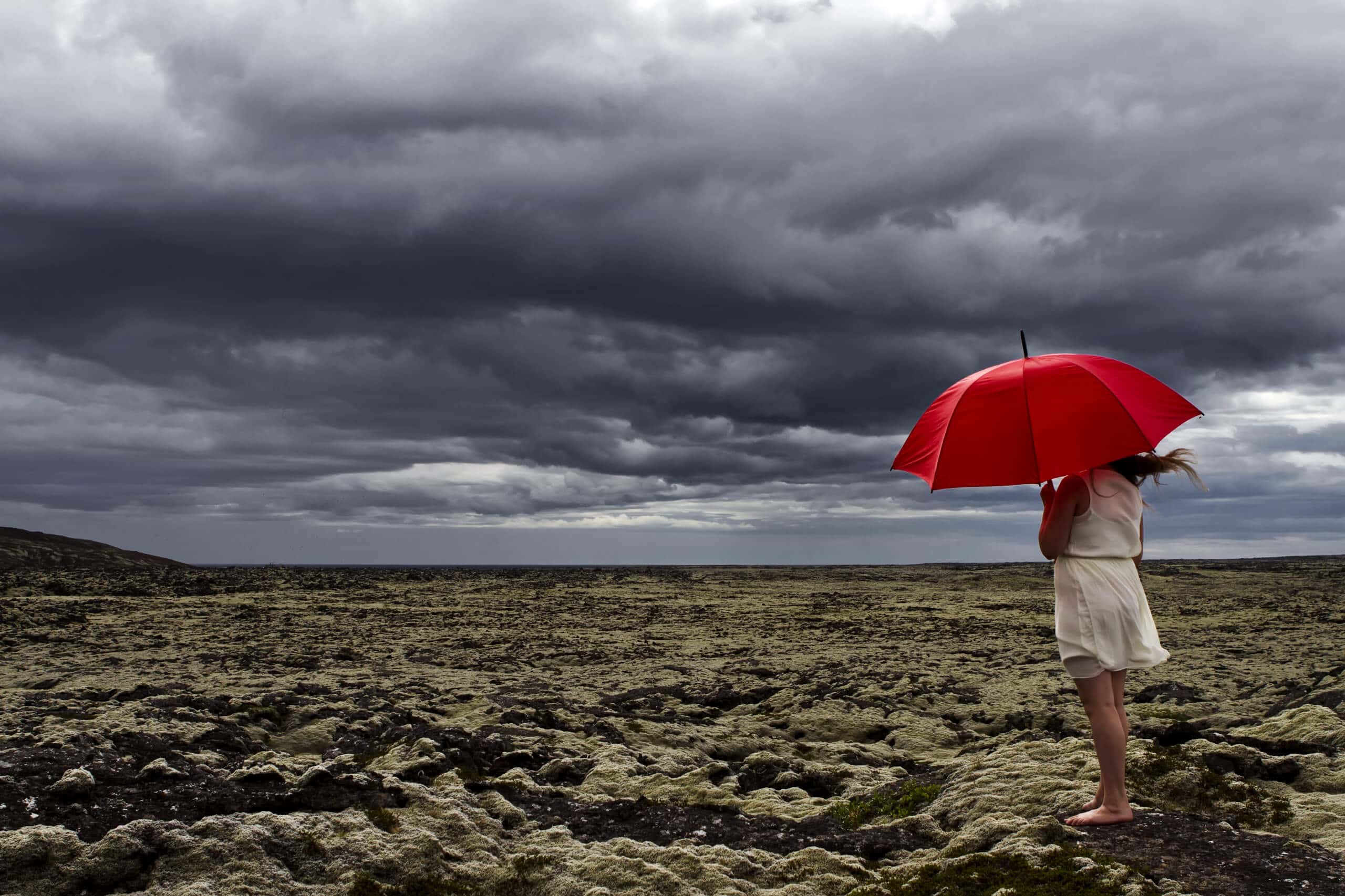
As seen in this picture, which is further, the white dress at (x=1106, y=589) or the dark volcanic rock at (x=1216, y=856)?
the white dress at (x=1106, y=589)

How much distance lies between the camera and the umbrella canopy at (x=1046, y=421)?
3.83 m

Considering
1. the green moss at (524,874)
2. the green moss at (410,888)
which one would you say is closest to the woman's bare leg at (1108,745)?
the green moss at (524,874)

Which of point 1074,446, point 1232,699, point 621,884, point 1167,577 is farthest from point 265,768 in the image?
point 1167,577

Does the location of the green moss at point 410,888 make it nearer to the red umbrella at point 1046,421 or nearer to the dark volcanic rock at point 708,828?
the dark volcanic rock at point 708,828

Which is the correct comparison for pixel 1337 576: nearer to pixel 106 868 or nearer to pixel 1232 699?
pixel 1232 699

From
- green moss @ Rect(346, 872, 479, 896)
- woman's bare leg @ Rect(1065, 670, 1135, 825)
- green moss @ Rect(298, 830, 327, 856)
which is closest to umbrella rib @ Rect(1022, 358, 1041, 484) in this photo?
woman's bare leg @ Rect(1065, 670, 1135, 825)

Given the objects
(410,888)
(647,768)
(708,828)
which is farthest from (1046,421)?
(647,768)

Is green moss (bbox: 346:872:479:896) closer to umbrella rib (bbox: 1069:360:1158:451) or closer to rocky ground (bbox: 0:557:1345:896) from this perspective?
rocky ground (bbox: 0:557:1345:896)

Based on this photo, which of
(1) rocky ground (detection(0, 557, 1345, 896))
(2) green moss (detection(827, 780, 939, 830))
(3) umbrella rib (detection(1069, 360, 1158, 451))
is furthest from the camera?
(2) green moss (detection(827, 780, 939, 830))

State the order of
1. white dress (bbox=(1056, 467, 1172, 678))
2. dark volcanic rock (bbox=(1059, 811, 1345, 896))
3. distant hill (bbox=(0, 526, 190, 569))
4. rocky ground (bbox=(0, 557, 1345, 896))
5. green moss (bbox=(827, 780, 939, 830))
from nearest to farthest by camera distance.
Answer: dark volcanic rock (bbox=(1059, 811, 1345, 896))
rocky ground (bbox=(0, 557, 1345, 896))
white dress (bbox=(1056, 467, 1172, 678))
green moss (bbox=(827, 780, 939, 830))
distant hill (bbox=(0, 526, 190, 569))

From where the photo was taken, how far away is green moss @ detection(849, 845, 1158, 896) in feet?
11.3

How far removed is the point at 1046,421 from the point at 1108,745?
1.53 metres

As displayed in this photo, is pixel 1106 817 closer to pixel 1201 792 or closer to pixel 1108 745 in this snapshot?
pixel 1108 745

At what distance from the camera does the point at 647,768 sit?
6.14 m
